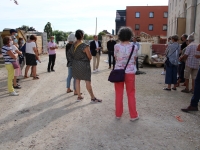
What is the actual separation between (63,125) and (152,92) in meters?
3.77

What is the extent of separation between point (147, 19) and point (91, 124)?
54.3m

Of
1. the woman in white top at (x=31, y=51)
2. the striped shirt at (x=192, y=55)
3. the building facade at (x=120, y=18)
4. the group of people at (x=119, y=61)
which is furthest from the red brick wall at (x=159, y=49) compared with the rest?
the building facade at (x=120, y=18)

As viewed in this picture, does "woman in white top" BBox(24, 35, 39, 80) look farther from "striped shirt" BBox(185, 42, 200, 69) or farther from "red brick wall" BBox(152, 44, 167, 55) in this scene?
"red brick wall" BBox(152, 44, 167, 55)

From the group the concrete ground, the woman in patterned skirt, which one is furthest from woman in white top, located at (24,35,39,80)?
the woman in patterned skirt

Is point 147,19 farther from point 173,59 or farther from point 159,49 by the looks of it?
point 173,59

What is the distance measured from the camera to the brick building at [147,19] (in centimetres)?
5497

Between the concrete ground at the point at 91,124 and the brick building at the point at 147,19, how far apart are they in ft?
165

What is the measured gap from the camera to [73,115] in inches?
195

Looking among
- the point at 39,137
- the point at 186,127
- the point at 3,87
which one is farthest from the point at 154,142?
the point at 3,87

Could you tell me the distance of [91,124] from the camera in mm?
4441

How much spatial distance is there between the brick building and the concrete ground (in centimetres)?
5038

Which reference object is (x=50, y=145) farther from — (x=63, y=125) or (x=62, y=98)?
(x=62, y=98)

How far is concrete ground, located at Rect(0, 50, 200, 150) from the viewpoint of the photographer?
143 inches

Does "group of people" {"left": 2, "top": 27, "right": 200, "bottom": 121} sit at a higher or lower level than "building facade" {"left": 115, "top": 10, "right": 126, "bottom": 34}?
lower
